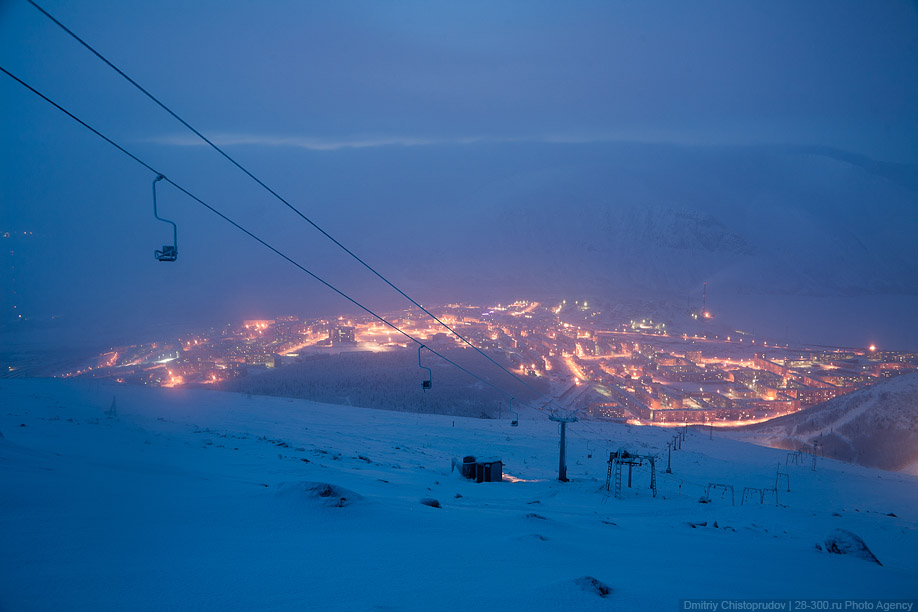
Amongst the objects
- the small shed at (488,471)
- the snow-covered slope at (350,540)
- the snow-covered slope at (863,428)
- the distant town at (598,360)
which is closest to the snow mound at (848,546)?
the snow-covered slope at (350,540)

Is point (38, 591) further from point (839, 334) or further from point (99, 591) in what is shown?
point (839, 334)

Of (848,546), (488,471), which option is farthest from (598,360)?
(848,546)

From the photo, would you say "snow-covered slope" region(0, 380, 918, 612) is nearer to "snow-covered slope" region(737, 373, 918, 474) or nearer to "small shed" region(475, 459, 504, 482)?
"small shed" region(475, 459, 504, 482)

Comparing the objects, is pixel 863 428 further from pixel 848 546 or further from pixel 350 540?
pixel 350 540

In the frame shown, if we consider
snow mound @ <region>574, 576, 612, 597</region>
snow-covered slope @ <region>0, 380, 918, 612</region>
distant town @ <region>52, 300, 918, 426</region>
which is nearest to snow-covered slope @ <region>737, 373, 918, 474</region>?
distant town @ <region>52, 300, 918, 426</region>

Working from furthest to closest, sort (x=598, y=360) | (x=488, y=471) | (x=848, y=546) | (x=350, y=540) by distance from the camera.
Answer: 1. (x=598, y=360)
2. (x=488, y=471)
3. (x=848, y=546)
4. (x=350, y=540)
